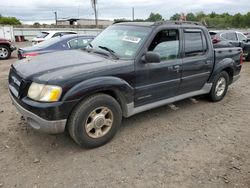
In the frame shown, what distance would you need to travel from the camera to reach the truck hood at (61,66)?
10.0ft

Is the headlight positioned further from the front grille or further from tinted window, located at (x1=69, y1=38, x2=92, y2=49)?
tinted window, located at (x1=69, y1=38, x2=92, y2=49)

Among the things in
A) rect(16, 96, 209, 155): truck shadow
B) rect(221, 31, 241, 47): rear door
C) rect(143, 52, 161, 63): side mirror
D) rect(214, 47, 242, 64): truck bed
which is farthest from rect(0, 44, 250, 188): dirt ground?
rect(221, 31, 241, 47): rear door

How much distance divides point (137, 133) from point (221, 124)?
5.47 ft

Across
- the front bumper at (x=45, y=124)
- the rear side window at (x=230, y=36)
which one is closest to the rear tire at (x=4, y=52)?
the front bumper at (x=45, y=124)

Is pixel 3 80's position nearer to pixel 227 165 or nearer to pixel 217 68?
pixel 217 68

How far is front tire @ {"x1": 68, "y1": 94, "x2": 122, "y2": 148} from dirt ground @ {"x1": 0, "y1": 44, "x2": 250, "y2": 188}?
6.9 inches

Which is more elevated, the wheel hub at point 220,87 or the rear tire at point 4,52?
the rear tire at point 4,52

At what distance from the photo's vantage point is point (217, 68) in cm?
518

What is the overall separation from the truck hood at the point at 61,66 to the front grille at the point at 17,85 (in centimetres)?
7

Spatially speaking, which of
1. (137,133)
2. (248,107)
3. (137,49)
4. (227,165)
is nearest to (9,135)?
(137,133)

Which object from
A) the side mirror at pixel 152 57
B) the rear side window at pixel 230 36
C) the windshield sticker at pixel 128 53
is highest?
the rear side window at pixel 230 36

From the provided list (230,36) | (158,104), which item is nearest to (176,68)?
(158,104)

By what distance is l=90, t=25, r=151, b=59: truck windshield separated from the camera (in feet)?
12.3

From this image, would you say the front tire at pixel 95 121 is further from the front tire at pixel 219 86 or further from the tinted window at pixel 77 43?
the tinted window at pixel 77 43
